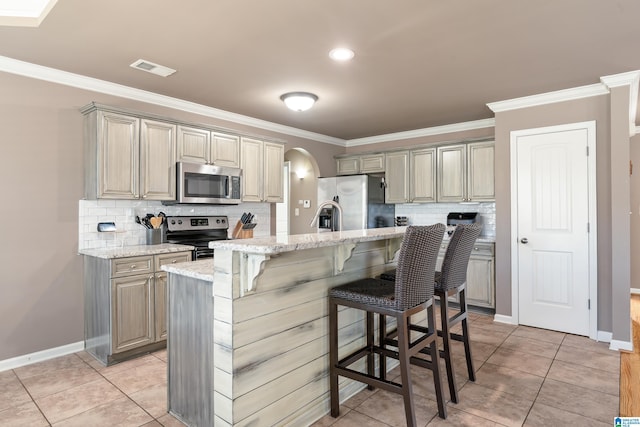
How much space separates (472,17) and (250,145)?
9.23 feet

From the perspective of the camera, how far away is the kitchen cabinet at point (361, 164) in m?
5.68

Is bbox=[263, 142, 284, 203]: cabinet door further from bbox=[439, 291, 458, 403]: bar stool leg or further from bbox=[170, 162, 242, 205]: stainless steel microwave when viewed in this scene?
bbox=[439, 291, 458, 403]: bar stool leg

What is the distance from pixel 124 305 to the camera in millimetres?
3043

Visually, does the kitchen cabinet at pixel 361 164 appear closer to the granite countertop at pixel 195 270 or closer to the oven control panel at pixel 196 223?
the oven control panel at pixel 196 223

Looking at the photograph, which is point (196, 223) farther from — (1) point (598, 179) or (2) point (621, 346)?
(2) point (621, 346)

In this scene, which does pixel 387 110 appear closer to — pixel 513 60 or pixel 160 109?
pixel 513 60

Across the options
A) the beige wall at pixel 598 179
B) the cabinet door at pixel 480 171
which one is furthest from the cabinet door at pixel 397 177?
the beige wall at pixel 598 179

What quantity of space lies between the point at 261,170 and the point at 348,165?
195cm

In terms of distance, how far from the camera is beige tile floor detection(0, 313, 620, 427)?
2193mm

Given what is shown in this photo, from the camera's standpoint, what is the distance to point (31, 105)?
3076mm

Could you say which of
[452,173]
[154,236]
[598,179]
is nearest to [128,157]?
[154,236]

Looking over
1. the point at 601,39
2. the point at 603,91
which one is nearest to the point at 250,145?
the point at 601,39

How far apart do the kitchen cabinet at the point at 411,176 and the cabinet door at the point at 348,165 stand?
0.58 meters

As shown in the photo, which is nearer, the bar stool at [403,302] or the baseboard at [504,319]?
the bar stool at [403,302]
